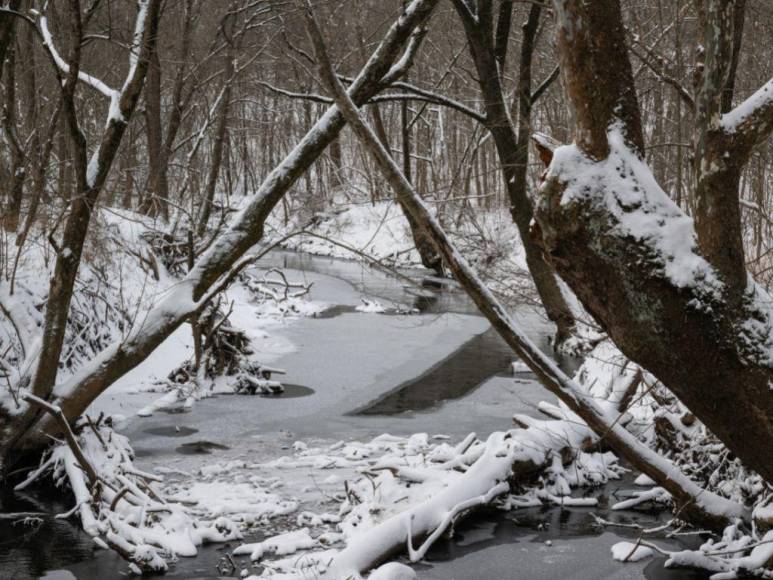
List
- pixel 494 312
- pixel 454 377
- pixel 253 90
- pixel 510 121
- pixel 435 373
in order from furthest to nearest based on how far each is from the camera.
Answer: pixel 253 90 < pixel 435 373 < pixel 454 377 < pixel 510 121 < pixel 494 312

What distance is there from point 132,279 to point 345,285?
962 cm

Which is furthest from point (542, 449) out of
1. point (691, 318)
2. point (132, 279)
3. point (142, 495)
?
point (132, 279)

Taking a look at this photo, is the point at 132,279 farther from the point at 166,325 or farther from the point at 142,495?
the point at 142,495

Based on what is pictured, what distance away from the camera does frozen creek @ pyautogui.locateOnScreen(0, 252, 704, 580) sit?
684 centimetres

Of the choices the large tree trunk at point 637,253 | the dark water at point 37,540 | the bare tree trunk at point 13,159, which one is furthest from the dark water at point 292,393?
the large tree trunk at point 637,253

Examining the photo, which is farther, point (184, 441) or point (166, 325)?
point (184, 441)

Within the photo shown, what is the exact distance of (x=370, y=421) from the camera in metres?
11.2

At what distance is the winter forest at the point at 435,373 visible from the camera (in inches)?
138

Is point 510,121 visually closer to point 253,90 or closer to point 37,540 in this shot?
point 37,540

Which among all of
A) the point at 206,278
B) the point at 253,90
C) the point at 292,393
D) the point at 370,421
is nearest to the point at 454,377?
the point at 292,393

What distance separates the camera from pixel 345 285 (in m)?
25.2

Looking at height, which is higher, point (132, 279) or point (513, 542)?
point (132, 279)

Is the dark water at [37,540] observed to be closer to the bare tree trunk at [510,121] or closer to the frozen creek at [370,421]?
the frozen creek at [370,421]

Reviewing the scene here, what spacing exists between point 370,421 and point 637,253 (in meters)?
8.09
